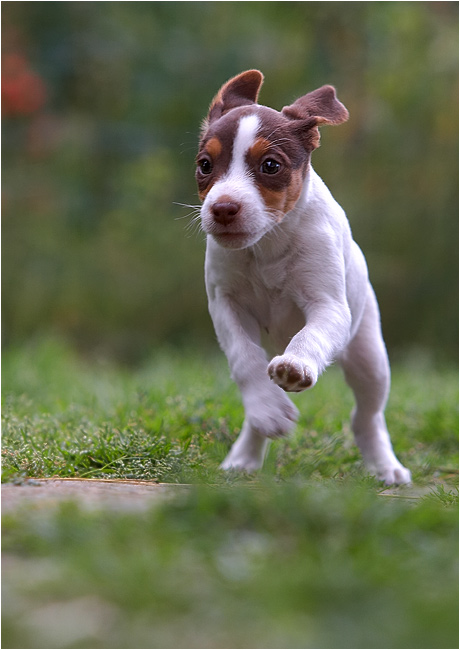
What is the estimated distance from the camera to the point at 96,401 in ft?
20.1

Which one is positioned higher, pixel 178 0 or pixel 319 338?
pixel 178 0

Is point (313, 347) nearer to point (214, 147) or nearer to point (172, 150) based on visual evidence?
point (214, 147)

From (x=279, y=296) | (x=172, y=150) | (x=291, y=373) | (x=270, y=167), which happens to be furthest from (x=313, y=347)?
(x=172, y=150)

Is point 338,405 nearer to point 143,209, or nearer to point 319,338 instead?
point 319,338

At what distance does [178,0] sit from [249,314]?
10.8m

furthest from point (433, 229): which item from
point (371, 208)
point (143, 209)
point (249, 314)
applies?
point (249, 314)

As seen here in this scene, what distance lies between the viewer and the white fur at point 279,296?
402 cm

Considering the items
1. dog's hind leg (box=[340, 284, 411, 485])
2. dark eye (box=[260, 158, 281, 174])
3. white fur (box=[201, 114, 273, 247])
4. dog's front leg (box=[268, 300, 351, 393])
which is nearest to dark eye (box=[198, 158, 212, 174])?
white fur (box=[201, 114, 273, 247])

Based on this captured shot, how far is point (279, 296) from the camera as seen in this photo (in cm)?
455

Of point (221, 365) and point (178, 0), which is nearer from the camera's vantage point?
point (221, 365)

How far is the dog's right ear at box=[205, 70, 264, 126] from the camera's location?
184 inches

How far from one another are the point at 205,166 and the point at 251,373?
1021mm

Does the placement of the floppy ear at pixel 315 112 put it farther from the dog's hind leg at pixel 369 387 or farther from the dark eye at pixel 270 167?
the dog's hind leg at pixel 369 387

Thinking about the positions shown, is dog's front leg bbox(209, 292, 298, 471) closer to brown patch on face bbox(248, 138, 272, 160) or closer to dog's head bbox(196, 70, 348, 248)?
dog's head bbox(196, 70, 348, 248)
